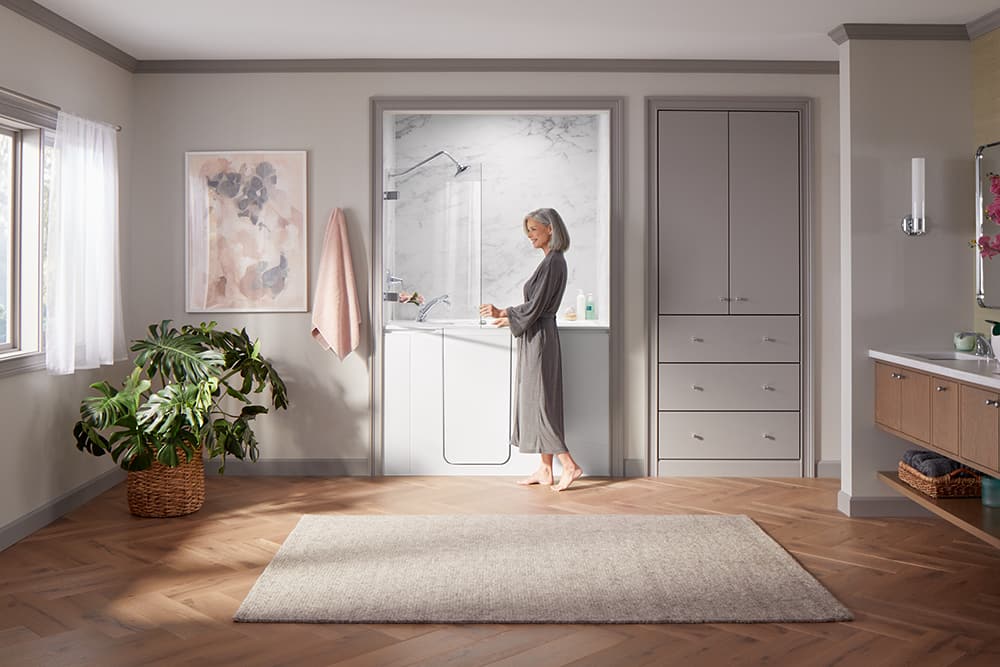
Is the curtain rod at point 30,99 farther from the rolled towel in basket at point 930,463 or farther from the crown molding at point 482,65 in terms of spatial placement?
the rolled towel in basket at point 930,463

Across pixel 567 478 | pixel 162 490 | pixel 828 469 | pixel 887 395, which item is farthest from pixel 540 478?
pixel 162 490

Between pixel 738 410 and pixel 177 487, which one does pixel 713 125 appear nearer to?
pixel 738 410

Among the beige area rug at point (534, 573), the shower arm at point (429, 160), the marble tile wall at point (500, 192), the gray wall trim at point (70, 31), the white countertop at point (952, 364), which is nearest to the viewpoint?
the beige area rug at point (534, 573)

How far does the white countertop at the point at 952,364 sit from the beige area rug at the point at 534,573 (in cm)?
101

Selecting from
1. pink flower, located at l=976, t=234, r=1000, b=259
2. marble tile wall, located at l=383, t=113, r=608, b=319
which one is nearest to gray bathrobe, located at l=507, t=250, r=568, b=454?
marble tile wall, located at l=383, t=113, r=608, b=319

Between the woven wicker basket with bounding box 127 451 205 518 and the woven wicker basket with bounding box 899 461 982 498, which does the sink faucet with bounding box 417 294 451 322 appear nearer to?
the woven wicker basket with bounding box 127 451 205 518

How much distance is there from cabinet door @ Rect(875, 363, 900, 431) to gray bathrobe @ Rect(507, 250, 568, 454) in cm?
165

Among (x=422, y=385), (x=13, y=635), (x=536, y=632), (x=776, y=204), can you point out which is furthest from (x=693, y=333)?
(x=13, y=635)

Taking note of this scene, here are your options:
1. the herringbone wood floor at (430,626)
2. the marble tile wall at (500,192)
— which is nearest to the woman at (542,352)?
the herringbone wood floor at (430,626)

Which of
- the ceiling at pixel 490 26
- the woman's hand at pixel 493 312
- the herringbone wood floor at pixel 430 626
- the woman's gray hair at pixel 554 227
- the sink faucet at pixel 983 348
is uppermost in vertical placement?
the ceiling at pixel 490 26

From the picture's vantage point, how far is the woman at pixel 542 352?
4.94m

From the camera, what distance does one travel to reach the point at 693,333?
5309mm

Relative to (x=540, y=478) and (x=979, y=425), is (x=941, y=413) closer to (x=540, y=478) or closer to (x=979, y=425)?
(x=979, y=425)

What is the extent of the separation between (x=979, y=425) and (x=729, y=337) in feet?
6.39
